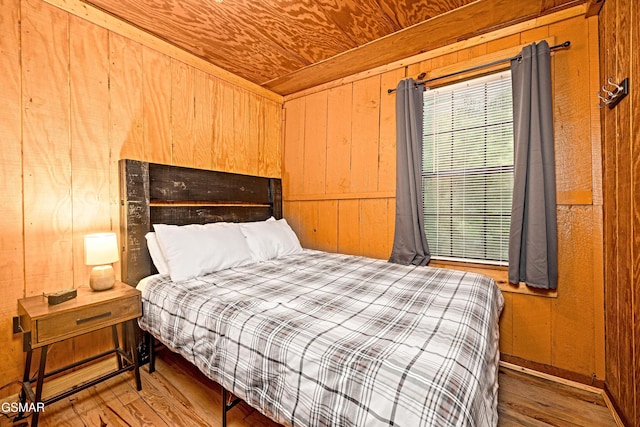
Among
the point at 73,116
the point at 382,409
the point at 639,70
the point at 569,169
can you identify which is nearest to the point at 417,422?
the point at 382,409

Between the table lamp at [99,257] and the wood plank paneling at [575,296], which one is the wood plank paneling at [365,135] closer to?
the wood plank paneling at [575,296]

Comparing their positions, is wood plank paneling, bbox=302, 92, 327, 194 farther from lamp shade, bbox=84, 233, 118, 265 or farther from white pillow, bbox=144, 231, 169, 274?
lamp shade, bbox=84, 233, 118, 265

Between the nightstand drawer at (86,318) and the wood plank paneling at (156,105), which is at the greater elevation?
the wood plank paneling at (156,105)

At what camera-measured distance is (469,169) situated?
2244 millimetres

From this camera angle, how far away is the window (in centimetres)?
211

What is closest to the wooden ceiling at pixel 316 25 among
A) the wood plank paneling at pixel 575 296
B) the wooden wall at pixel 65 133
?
the wooden wall at pixel 65 133

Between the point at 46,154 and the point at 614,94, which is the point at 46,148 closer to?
the point at 46,154

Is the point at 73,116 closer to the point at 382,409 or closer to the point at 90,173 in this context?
the point at 90,173

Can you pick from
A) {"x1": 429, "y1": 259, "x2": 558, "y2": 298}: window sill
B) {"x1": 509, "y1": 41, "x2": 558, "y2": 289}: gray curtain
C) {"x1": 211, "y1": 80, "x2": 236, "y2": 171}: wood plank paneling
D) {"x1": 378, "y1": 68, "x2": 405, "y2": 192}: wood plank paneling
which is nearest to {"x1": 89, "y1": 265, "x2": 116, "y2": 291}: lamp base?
{"x1": 211, "y1": 80, "x2": 236, "y2": 171}: wood plank paneling

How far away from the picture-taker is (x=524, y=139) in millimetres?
1913

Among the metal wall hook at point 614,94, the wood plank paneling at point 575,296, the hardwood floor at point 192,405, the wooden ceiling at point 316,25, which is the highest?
the wooden ceiling at point 316,25

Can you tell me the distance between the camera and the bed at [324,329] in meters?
0.80

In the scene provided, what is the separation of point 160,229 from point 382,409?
6.04 feet

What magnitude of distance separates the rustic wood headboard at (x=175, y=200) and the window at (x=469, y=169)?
1729 millimetres
